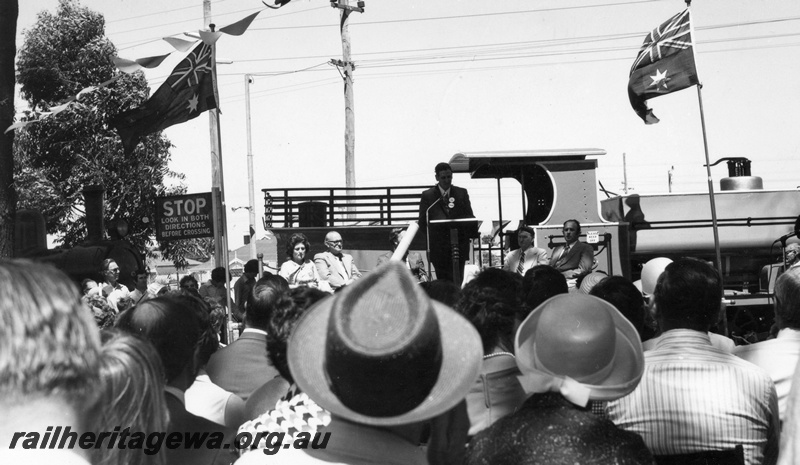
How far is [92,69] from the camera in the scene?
26.5 m

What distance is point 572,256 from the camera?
908 centimetres

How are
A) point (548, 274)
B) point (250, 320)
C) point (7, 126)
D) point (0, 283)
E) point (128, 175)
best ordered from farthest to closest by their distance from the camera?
1. point (128, 175)
2. point (7, 126)
3. point (548, 274)
4. point (250, 320)
5. point (0, 283)

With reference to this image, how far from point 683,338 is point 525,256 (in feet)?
19.8

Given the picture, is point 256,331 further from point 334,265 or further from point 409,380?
point 334,265

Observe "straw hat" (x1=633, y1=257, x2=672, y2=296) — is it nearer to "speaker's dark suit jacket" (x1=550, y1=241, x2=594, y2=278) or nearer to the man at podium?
the man at podium

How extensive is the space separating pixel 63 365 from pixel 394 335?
0.67 meters

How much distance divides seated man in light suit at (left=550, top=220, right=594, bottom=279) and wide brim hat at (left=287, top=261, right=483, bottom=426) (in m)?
7.19

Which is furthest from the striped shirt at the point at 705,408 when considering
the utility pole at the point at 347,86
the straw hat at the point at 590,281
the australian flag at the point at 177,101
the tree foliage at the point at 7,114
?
the utility pole at the point at 347,86

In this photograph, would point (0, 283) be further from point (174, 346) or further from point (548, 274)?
point (548, 274)

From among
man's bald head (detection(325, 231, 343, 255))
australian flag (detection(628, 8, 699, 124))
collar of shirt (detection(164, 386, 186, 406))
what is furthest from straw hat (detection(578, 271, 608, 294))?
australian flag (detection(628, 8, 699, 124))

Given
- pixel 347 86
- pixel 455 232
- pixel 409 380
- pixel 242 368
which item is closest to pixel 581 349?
pixel 409 380

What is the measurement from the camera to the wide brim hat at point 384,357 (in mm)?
1782

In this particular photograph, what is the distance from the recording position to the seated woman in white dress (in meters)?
7.94

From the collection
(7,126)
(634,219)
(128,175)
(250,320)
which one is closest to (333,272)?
(7,126)
